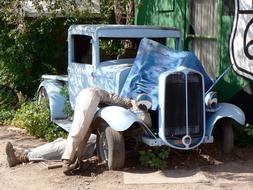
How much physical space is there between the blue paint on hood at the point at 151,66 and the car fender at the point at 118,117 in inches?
15.3

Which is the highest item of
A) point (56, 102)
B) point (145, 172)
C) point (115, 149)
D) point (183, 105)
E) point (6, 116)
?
point (183, 105)

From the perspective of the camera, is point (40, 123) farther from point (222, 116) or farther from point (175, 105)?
point (222, 116)

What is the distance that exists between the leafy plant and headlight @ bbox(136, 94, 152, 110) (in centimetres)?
60

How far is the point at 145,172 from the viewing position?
6.80 meters

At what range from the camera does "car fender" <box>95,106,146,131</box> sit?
6.59 m

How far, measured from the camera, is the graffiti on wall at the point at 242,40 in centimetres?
819

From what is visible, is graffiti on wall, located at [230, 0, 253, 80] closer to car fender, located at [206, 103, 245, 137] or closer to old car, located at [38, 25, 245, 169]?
old car, located at [38, 25, 245, 169]

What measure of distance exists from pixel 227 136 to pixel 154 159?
112cm

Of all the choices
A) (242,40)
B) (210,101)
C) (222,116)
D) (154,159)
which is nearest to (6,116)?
(154,159)

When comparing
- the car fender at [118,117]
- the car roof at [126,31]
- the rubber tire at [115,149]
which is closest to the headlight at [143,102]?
the car fender at [118,117]

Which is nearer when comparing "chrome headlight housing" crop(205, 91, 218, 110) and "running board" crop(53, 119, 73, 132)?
"chrome headlight housing" crop(205, 91, 218, 110)

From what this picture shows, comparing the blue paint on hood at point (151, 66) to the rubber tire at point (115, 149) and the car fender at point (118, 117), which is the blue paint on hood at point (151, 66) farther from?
the rubber tire at point (115, 149)

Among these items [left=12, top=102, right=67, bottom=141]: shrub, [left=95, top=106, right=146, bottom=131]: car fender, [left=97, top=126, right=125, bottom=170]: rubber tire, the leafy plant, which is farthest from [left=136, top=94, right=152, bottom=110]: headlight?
[left=12, top=102, right=67, bottom=141]: shrub

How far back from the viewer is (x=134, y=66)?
738 cm
